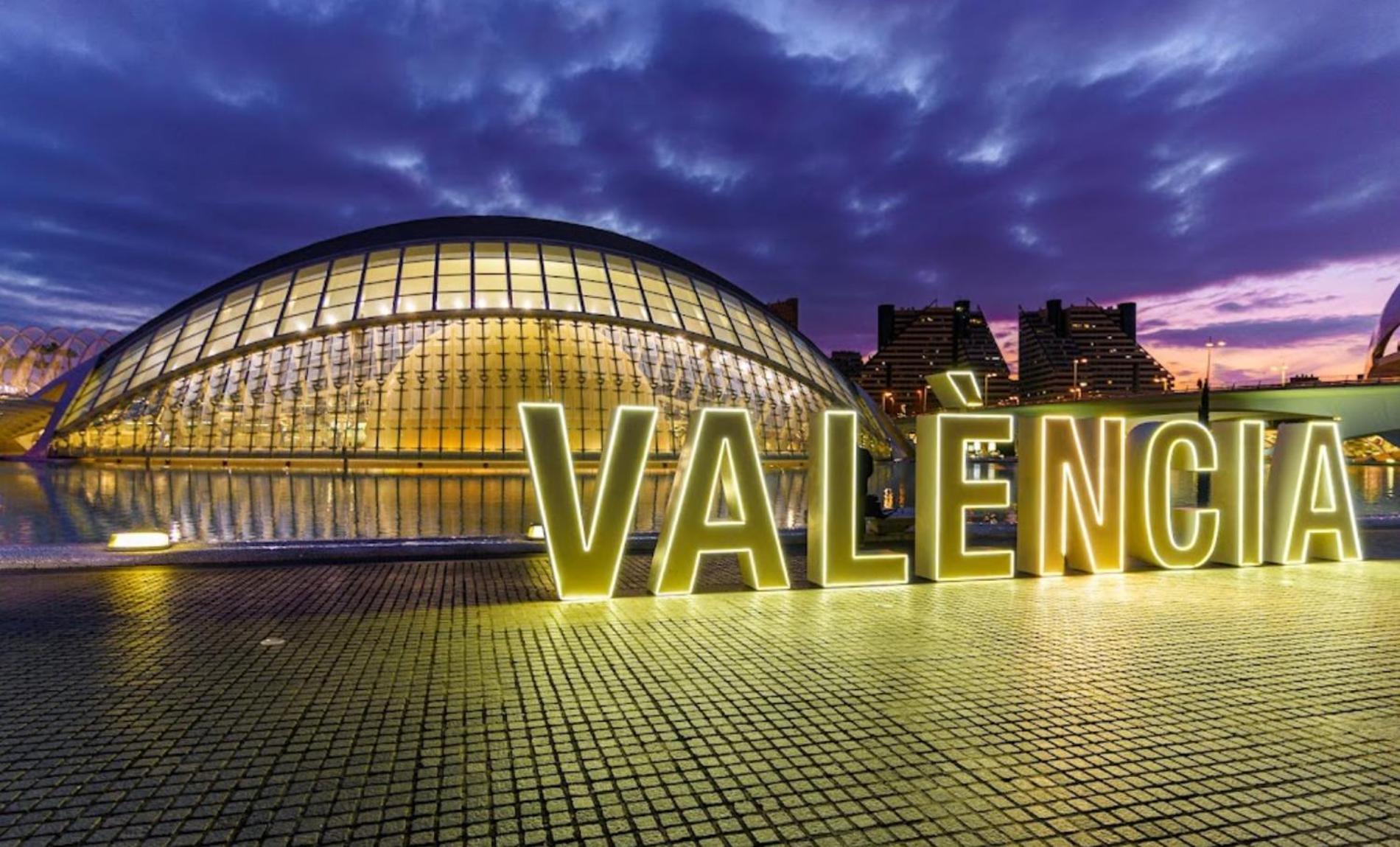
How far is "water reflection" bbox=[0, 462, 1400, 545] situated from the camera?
16.3 meters

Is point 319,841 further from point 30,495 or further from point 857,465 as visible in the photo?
point 30,495

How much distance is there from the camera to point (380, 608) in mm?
9227

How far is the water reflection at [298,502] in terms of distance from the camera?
1634 cm

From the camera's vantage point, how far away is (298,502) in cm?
2236

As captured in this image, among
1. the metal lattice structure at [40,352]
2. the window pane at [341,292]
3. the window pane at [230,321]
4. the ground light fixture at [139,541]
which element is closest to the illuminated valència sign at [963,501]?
the ground light fixture at [139,541]

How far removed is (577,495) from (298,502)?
51.1 feet

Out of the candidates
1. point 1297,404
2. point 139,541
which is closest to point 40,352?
point 139,541

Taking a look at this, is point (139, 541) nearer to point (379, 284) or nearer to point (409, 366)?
point (409, 366)

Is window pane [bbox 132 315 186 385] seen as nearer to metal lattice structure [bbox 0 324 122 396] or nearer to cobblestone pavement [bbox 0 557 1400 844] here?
cobblestone pavement [bbox 0 557 1400 844]

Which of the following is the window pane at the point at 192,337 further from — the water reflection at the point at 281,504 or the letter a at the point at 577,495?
the letter a at the point at 577,495

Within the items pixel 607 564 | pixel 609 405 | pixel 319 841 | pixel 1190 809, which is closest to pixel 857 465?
pixel 607 564

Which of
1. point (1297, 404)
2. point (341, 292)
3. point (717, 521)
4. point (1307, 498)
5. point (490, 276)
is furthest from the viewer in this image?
point (1297, 404)

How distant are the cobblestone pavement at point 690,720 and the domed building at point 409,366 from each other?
97.6ft

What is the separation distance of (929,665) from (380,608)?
610 centimetres
